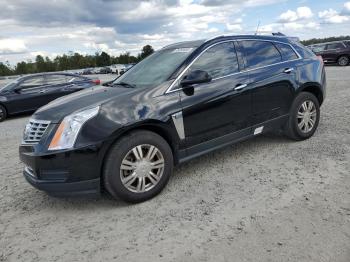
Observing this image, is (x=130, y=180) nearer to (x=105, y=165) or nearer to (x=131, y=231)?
(x=105, y=165)

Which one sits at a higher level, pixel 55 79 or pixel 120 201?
pixel 55 79

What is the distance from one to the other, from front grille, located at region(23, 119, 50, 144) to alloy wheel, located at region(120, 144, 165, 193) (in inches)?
35.3

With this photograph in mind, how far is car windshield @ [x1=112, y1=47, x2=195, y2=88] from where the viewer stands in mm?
4020

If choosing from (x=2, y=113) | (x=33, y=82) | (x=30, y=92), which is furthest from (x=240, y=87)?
(x=2, y=113)

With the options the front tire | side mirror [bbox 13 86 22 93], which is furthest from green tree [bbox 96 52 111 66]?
the front tire

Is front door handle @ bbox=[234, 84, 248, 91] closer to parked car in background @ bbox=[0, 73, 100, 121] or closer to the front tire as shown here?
the front tire

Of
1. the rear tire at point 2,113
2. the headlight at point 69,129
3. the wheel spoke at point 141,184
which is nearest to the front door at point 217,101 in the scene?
the wheel spoke at point 141,184

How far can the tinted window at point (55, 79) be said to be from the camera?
36.0 ft

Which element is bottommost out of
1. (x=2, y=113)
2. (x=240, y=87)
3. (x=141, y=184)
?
(x=141, y=184)

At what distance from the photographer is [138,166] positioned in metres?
3.52

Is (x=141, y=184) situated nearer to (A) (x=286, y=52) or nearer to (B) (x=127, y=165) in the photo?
(B) (x=127, y=165)

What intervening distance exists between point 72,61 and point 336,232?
94.8 metres

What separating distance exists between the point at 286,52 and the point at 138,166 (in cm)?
306

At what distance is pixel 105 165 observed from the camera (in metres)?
3.36
